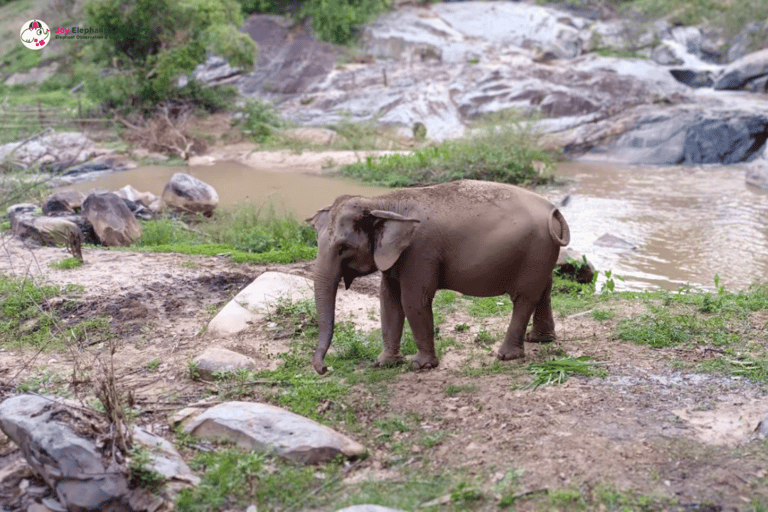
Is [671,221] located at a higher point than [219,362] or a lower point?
lower

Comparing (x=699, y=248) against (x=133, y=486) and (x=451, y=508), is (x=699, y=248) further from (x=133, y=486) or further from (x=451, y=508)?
(x=133, y=486)

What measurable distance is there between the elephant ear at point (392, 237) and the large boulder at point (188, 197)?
27.9 ft

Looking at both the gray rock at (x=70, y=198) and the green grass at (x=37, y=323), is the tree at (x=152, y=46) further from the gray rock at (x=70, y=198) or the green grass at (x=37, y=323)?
the green grass at (x=37, y=323)

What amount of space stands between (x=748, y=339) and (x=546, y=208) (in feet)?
6.92

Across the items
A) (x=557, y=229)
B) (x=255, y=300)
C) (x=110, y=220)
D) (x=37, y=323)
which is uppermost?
(x=557, y=229)

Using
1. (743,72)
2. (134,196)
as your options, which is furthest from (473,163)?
(743,72)

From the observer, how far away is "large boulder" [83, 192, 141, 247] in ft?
35.8

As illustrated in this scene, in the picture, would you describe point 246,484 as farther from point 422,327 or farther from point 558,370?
point 558,370

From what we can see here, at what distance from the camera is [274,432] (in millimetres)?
4672

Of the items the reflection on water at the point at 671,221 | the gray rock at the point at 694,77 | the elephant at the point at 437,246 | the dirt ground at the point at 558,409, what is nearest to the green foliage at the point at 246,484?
the dirt ground at the point at 558,409

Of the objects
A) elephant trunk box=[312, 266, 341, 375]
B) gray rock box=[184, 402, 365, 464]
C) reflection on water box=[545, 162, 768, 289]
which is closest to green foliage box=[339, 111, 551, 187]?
reflection on water box=[545, 162, 768, 289]

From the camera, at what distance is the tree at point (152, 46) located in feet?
76.5

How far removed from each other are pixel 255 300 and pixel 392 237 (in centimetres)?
247

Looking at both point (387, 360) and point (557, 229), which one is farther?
point (387, 360)
